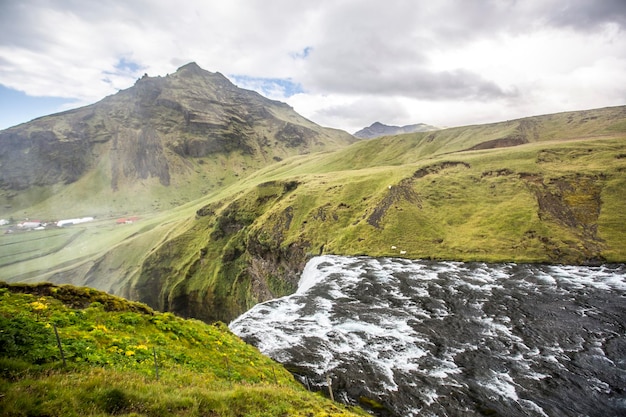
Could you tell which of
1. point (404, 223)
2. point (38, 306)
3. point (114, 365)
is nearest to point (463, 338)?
point (114, 365)

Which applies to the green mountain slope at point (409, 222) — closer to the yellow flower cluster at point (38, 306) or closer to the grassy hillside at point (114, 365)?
the grassy hillside at point (114, 365)

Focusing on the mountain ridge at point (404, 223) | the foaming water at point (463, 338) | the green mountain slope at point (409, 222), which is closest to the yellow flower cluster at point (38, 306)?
the foaming water at point (463, 338)

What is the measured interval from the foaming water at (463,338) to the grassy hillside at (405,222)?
12.9m

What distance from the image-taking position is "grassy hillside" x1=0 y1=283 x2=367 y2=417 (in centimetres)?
1080

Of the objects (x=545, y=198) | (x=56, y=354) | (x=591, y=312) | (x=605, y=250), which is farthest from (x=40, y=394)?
(x=545, y=198)

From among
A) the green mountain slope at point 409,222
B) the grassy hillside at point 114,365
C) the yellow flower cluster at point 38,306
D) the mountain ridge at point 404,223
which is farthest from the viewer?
the mountain ridge at point 404,223

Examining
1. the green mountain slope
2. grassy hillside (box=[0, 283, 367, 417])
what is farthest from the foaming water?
the green mountain slope

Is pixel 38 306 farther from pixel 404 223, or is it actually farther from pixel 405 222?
pixel 405 222

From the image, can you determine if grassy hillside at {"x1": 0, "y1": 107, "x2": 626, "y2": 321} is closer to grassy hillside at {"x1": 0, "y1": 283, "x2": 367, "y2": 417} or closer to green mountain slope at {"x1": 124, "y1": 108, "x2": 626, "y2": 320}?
green mountain slope at {"x1": 124, "y1": 108, "x2": 626, "y2": 320}

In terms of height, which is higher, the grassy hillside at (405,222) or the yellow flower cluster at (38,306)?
the yellow flower cluster at (38,306)

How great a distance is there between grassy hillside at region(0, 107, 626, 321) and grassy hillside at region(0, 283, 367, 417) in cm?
5670

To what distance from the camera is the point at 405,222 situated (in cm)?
8194

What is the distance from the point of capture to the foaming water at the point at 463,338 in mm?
27656

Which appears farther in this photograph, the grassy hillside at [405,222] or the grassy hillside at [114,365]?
the grassy hillside at [405,222]
